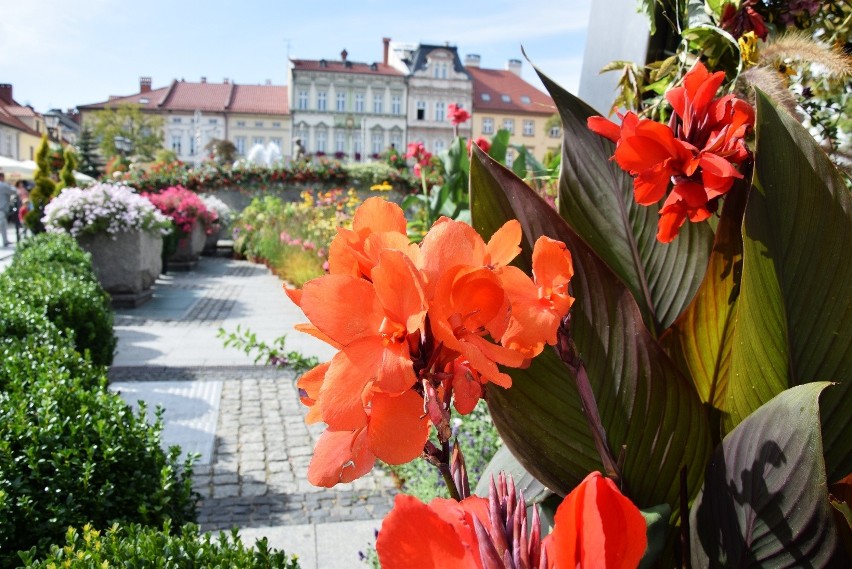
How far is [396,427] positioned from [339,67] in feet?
172

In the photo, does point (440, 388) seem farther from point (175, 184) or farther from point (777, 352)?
point (175, 184)

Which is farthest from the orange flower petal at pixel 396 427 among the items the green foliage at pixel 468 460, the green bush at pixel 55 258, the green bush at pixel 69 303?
the green bush at pixel 55 258

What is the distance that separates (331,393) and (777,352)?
1.70ft

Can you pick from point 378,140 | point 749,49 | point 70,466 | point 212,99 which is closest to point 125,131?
point 212,99

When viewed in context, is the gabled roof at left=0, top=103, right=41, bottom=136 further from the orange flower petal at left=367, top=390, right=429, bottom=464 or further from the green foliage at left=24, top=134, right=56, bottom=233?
the orange flower petal at left=367, top=390, right=429, bottom=464

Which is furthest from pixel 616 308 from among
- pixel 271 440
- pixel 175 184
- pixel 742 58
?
pixel 175 184

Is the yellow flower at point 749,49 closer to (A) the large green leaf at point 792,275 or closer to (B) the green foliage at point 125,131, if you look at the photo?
(A) the large green leaf at point 792,275

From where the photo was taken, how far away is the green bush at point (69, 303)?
418 centimetres

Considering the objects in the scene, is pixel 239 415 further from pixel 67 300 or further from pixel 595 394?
pixel 595 394

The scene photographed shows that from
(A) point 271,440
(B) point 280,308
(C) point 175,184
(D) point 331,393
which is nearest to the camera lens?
(D) point 331,393

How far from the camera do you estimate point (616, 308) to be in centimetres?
81

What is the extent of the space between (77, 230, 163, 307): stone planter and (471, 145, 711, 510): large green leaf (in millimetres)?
8240

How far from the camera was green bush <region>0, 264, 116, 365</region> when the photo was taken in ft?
13.7

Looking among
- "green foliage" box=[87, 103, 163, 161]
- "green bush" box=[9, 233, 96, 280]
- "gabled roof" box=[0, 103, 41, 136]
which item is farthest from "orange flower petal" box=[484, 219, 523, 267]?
"gabled roof" box=[0, 103, 41, 136]
